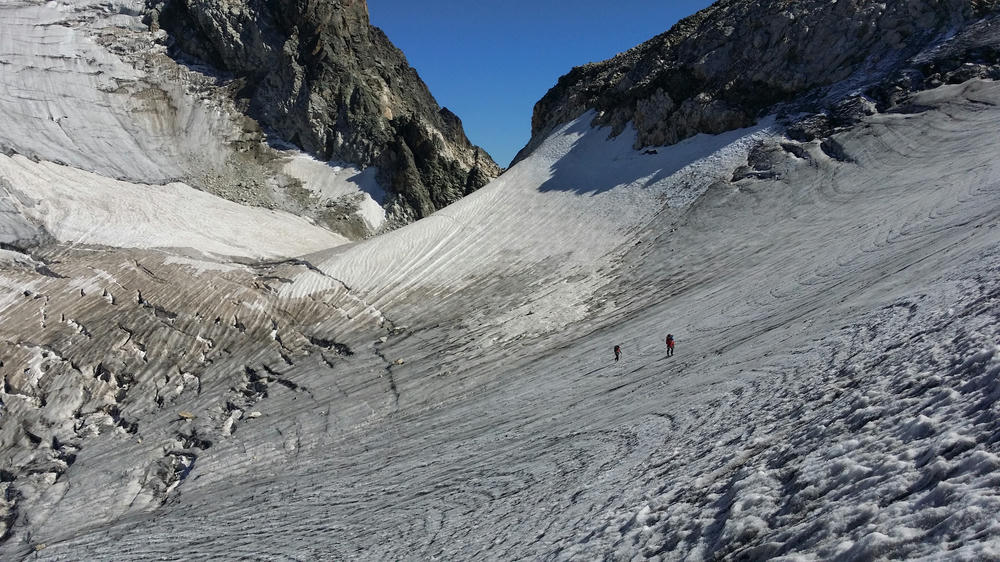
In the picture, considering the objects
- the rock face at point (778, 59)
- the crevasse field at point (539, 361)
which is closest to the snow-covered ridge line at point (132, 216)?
the crevasse field at point (539, 361)

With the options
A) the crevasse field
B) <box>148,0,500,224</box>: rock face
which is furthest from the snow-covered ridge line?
<box>148,0,500,224</box>: rock face

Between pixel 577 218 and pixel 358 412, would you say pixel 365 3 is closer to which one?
pixel 577 218

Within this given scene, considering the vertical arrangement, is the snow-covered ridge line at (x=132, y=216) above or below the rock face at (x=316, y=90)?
below

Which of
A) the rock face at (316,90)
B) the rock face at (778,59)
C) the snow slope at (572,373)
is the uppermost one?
the rock face at (316,90)

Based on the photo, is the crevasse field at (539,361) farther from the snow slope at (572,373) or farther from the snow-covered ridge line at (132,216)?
the snow-covered ridge line at (132,216)

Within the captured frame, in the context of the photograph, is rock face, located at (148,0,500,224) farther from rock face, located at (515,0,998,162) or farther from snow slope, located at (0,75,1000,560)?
rock face, located at (515,0,998,162)

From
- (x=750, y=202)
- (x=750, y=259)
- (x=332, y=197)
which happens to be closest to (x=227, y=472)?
(x=750, y=259)

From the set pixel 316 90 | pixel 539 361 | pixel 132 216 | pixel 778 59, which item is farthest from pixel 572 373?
pixel 316 90

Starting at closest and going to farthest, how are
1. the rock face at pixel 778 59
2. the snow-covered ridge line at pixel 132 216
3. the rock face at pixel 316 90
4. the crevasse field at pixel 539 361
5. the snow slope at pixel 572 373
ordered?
the snow slope at pixel 572 373 → the crevasse field at pixel 539 361 → the rock face at pixel 778 59 → the snow-covered ridge line at pixel 132 216 → the rock face at pixel 316 90

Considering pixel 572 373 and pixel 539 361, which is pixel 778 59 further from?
pixel 572 373
